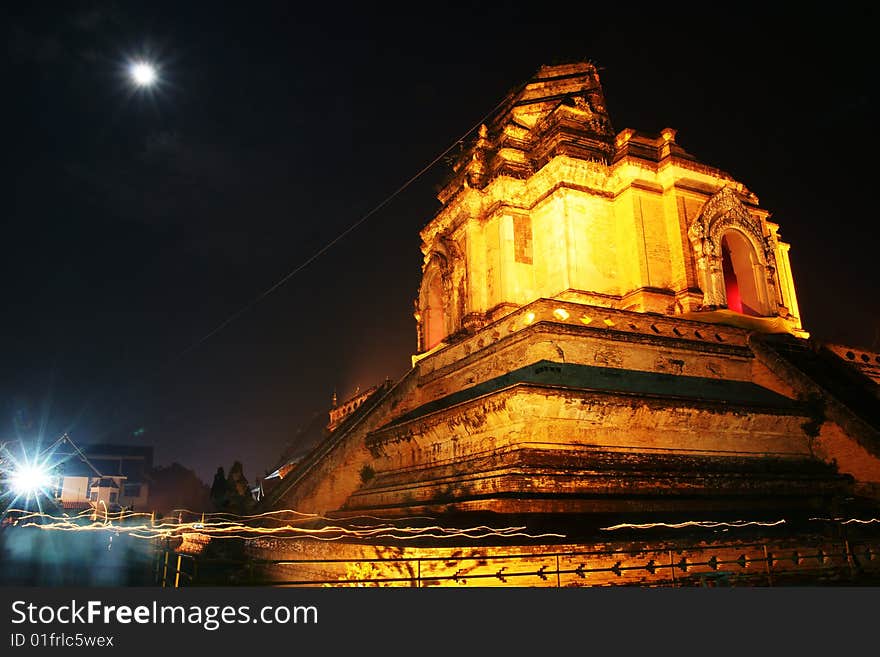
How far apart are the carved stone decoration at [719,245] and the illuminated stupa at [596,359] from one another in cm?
6

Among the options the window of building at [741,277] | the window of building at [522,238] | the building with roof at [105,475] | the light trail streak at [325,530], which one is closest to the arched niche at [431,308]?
the window of building at [522,238]

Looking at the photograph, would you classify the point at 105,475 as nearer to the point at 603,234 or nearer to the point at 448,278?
the point at 448,278

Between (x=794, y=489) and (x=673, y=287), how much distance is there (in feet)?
23.9

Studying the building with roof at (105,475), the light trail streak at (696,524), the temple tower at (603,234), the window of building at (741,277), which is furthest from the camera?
the building with roof at (105,475)

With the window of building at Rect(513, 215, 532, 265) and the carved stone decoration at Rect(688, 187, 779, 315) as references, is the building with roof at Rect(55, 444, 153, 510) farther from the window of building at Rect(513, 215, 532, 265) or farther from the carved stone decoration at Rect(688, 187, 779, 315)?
the carved stone decoration at Rect(688, 187, 779, 315)

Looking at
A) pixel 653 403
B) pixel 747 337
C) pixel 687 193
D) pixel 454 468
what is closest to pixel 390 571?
pixel 454 468

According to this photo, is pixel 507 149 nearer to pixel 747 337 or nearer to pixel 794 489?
pixel 747 337

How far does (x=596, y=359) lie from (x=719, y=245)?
7473 mm

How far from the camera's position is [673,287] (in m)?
19.5

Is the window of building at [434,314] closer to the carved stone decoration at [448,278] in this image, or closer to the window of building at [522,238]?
the carved stone decoration at [448,278]

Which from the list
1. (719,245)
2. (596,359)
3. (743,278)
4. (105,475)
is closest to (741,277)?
(743,278)

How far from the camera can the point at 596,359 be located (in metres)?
14.9

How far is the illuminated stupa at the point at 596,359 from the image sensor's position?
13.1m

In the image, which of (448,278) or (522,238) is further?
(448,278)
